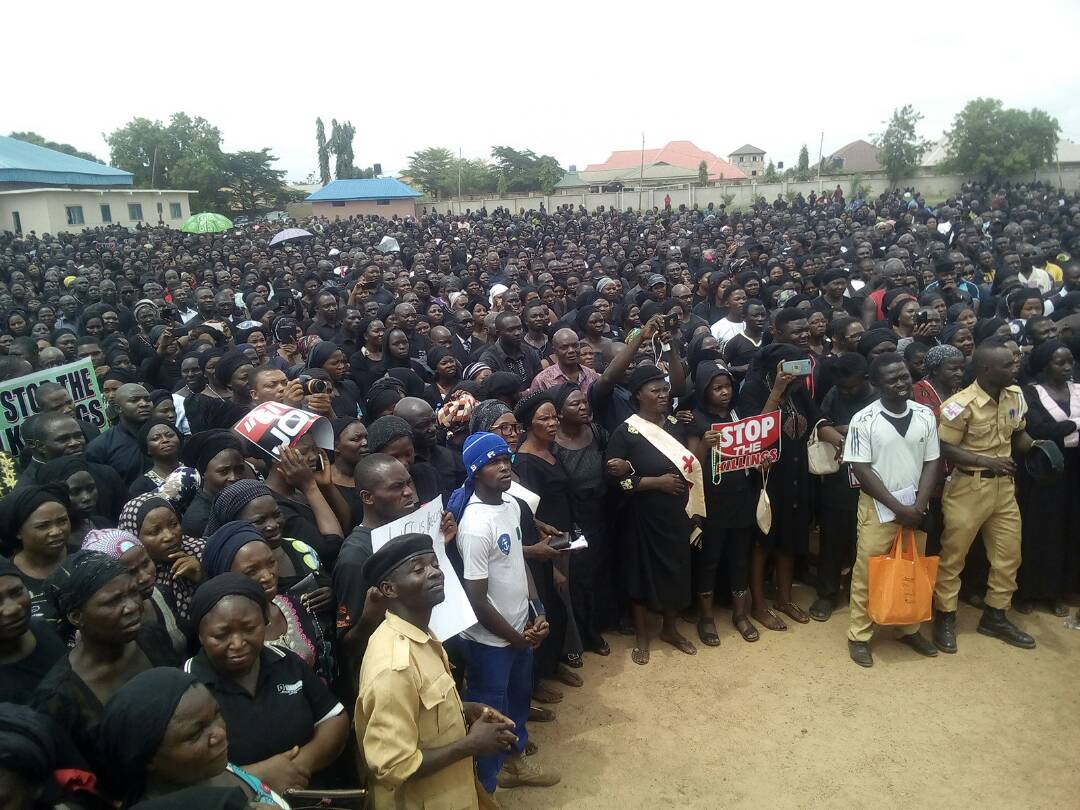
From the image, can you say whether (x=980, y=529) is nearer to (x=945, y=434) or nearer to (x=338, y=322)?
(x=945, y=434)

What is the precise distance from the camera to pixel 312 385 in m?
4.89

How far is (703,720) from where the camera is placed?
165 inches

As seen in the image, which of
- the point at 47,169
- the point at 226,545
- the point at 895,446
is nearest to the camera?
the point at 226,545

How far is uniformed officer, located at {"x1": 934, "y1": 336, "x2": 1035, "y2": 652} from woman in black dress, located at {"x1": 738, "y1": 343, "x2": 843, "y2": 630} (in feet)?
2.85

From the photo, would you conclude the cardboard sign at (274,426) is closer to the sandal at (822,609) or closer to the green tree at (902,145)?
the sandal at (822,609)

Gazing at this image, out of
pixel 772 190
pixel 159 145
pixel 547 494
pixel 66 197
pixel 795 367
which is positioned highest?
pixel 159 145

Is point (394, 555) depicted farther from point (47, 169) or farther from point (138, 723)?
point (47, 169)

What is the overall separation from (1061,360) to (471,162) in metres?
60.3

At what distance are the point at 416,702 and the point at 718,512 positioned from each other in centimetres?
300

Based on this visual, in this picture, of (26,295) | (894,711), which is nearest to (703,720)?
(894,711)

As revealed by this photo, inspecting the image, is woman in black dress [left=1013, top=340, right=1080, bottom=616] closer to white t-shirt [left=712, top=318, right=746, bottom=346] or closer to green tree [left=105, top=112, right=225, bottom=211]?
white t-shirt [left=712, top=318, right=746, bottom=346]

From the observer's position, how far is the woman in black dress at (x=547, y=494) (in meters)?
4.16

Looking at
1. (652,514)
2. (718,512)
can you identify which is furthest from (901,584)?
(652,514)

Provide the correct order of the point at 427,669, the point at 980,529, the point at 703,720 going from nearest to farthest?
the point at 427,669, the point at 703,720, the point at 980,529
